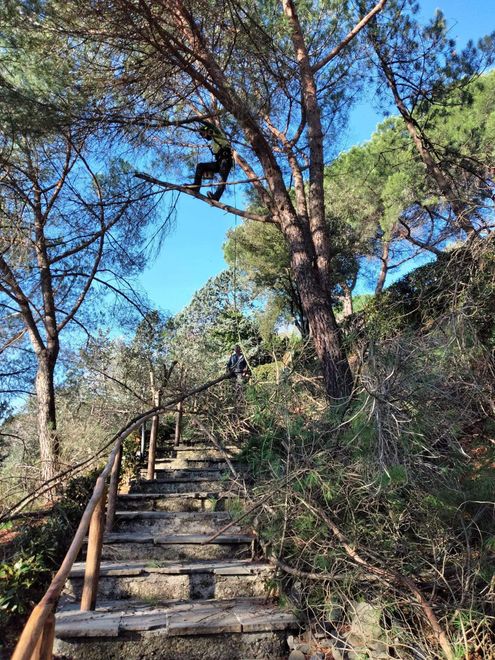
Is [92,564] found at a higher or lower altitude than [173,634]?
higher

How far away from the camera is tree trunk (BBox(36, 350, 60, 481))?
5.46m

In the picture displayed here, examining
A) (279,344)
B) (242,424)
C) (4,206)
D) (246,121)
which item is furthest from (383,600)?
(4,206)

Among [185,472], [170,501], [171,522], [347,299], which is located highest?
[347,299]

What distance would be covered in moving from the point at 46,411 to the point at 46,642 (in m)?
4.72

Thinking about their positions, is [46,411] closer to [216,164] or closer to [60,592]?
[216,164]

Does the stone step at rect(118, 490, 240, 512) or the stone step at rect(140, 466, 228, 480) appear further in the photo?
the stone step at rect(140, 466, 228, 480)

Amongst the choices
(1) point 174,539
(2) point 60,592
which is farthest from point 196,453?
(2) point 60,592

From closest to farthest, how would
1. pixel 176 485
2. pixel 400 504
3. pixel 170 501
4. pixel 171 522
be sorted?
pixel 400 504
pixel 171 522
pixel 170 501
pixel 176 485

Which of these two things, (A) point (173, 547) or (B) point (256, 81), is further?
(B) point (256, 81)

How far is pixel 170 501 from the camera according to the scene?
438 centimetres

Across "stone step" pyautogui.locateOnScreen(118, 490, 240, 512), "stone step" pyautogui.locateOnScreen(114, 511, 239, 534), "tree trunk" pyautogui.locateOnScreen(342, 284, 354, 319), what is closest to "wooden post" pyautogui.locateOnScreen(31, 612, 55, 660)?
"stone step" pyautogui.locateOnScreen(114, 511, 239, 534)

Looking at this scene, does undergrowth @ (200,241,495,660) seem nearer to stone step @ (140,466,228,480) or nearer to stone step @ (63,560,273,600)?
stone step @ (63,560,273,600)

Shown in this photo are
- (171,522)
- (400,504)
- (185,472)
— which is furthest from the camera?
(185,472)

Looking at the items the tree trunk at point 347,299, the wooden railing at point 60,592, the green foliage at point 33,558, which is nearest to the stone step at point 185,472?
the green foliage at point 33,558
